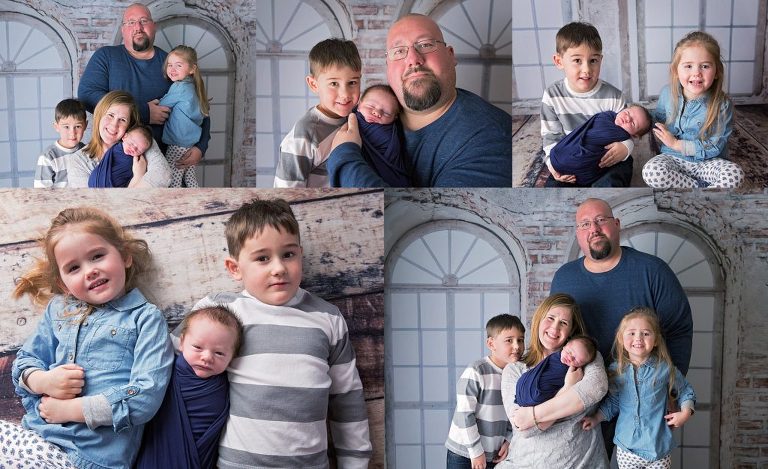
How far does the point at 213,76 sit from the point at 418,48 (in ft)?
2.65

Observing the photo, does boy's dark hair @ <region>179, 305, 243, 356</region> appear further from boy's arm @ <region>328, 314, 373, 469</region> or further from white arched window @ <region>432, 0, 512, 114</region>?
white arched window @ <region>432, 0, 512, 114</region>

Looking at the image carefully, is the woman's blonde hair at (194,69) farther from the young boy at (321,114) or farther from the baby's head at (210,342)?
the baby's head at (210,342)

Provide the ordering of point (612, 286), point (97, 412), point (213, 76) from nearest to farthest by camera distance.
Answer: point (97, 412), point (612, 286), point (213, 76)

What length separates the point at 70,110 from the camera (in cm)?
329

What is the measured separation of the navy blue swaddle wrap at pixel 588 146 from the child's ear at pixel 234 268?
125 cm

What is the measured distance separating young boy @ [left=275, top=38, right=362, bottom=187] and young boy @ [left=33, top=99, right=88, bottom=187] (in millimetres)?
784

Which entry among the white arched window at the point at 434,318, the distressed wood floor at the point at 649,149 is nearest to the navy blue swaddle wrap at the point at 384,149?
the white arched window at the point at 434,318

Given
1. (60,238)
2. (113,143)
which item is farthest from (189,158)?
(60,238)

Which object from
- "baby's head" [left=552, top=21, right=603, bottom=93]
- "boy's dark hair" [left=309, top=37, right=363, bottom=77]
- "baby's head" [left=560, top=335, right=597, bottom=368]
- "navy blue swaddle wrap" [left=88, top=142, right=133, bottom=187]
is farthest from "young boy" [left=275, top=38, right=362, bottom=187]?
"baby's head" [left=560, top=335, right=597, bottom=368]

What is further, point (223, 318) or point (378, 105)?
point (378, 105)

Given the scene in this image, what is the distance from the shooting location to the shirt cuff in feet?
9.52

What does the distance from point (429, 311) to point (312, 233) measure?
0.53 metres

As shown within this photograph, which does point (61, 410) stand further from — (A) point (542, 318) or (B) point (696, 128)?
(B) point (696, 128)

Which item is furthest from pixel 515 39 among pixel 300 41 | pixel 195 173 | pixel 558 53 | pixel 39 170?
pixel 39 170
